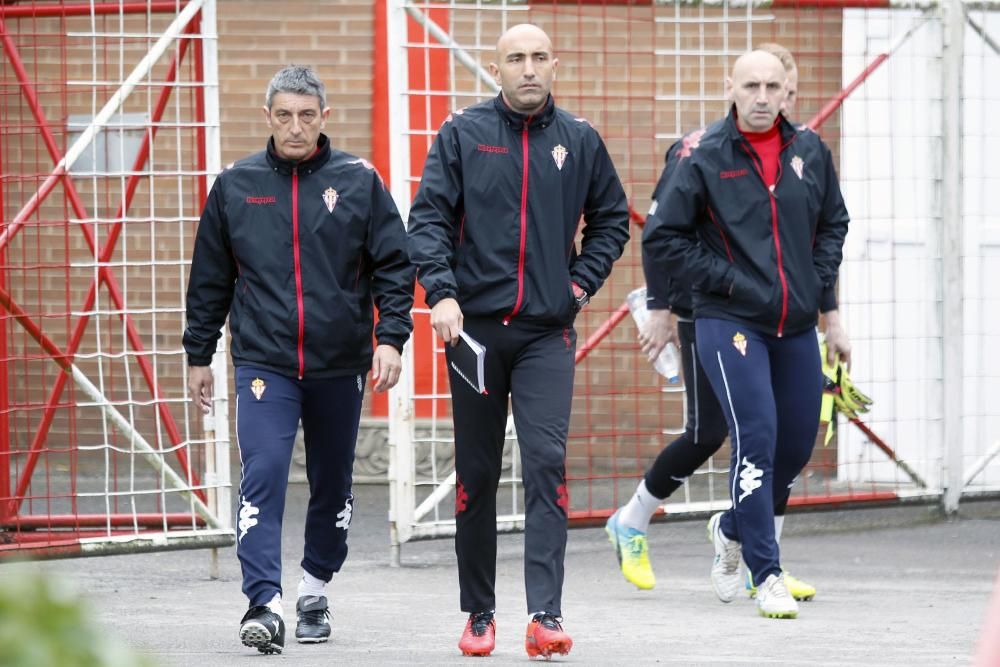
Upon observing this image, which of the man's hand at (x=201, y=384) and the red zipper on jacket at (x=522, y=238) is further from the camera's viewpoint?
the man's hand at (x=201, y=384)

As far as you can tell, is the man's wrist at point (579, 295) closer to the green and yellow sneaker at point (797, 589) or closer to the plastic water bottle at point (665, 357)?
the plastic water bottle at point (665, 357)

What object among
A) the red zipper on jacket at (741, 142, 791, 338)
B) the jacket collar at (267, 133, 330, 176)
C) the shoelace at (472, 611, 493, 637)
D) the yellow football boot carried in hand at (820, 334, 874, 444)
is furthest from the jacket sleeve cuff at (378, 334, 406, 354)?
the yellow football boot carried in hand at (820, 334, 874, 444)

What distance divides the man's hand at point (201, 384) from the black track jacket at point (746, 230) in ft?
5.20

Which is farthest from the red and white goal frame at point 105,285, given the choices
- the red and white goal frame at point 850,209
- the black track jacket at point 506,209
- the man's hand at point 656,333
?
the man's hand at point 656,333

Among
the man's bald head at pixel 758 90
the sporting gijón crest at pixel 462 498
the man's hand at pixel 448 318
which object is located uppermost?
the man's bald head at pixel 758 90

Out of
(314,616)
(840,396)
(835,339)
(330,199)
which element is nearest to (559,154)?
(330,199)

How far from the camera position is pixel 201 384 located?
5.46 m

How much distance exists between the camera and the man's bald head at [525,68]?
502 centimetres

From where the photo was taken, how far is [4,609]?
955 millimetres

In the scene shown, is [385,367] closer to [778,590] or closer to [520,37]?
[520,37]

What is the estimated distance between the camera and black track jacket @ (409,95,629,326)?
16.4ft

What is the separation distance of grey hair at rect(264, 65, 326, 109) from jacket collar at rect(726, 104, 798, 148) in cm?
144

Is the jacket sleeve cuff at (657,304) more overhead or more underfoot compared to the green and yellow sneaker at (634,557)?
more overhead

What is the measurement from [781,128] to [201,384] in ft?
7.06
